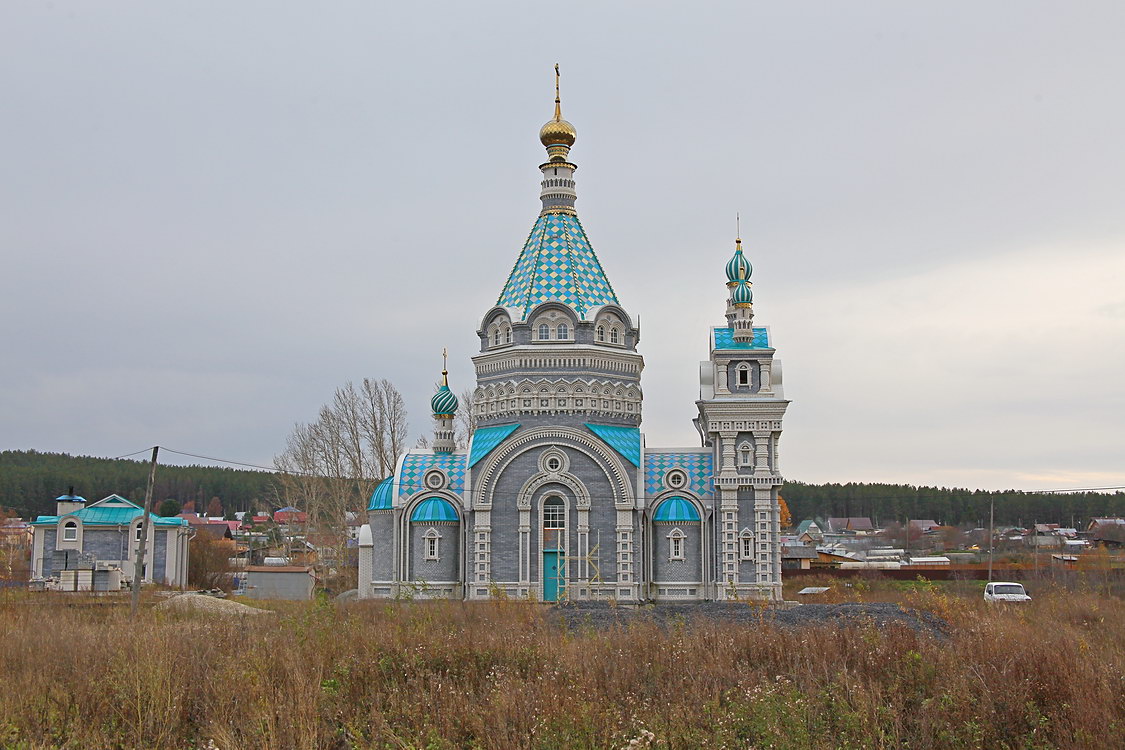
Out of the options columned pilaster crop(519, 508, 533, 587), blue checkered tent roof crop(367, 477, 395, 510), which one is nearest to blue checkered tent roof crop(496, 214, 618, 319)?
columned pilaster crop(519, 508, 533, 587)

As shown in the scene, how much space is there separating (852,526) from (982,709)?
107m

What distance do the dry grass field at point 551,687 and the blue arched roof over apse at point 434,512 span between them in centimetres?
1327

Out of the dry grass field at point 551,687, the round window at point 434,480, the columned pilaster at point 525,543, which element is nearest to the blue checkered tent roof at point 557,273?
the round window at point 434,480

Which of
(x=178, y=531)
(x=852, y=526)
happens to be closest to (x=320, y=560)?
(x=178, y=531)

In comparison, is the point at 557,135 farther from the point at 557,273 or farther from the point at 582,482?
the point at 582,482

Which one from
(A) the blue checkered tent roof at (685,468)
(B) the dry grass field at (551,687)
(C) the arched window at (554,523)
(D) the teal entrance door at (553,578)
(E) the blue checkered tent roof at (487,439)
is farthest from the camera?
(A) the blue checkered tent roof at (685,468)

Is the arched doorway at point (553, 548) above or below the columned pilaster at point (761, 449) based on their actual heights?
below

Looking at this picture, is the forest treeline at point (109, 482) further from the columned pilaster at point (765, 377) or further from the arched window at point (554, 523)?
the columned pilaster at point (765, 377)

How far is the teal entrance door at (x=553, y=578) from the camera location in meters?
27.4

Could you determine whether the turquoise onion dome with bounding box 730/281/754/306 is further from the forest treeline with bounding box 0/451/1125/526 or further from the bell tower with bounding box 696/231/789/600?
the forest treeline with bounding box 0/451/1125/526

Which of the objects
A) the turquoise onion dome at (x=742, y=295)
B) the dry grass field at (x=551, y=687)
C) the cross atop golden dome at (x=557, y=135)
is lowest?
the dry grass field at (x=551, y=687)

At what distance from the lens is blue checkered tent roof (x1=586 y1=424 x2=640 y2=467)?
91.0 feet

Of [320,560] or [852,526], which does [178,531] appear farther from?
[852,526]

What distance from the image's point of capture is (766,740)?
9086mm
